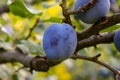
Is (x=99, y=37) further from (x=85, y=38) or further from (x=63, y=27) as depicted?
(x=63, y=27)

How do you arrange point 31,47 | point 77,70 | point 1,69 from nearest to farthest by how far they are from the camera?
point 31,47 < point 1,69 < point 77,70

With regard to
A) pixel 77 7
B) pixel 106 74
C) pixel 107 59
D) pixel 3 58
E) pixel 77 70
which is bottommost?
pixel 77 70

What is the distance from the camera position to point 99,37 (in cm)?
81

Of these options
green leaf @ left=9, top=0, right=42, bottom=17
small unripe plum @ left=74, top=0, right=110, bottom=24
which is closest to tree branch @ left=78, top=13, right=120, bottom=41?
small unripe plum @ left=74, top=0, right=110, bottom=24

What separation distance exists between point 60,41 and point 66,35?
22mm

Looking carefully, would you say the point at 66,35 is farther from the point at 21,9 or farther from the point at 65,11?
the point at 21,9

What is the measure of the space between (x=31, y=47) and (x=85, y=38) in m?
0.32

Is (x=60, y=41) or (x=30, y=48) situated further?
(x=30, y=48)

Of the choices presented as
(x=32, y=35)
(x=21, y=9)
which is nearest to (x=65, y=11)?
(x=21, y=9)

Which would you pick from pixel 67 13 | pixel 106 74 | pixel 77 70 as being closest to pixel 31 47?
pixel 67 13

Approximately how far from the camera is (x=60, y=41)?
687 mm

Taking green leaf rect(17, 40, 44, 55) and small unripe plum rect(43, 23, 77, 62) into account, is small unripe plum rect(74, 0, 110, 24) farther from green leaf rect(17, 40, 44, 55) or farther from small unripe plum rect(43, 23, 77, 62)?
green leaf rect(17, 40, 44, 55)

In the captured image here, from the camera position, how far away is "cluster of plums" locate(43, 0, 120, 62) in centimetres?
68

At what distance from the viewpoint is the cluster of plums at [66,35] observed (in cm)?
68
